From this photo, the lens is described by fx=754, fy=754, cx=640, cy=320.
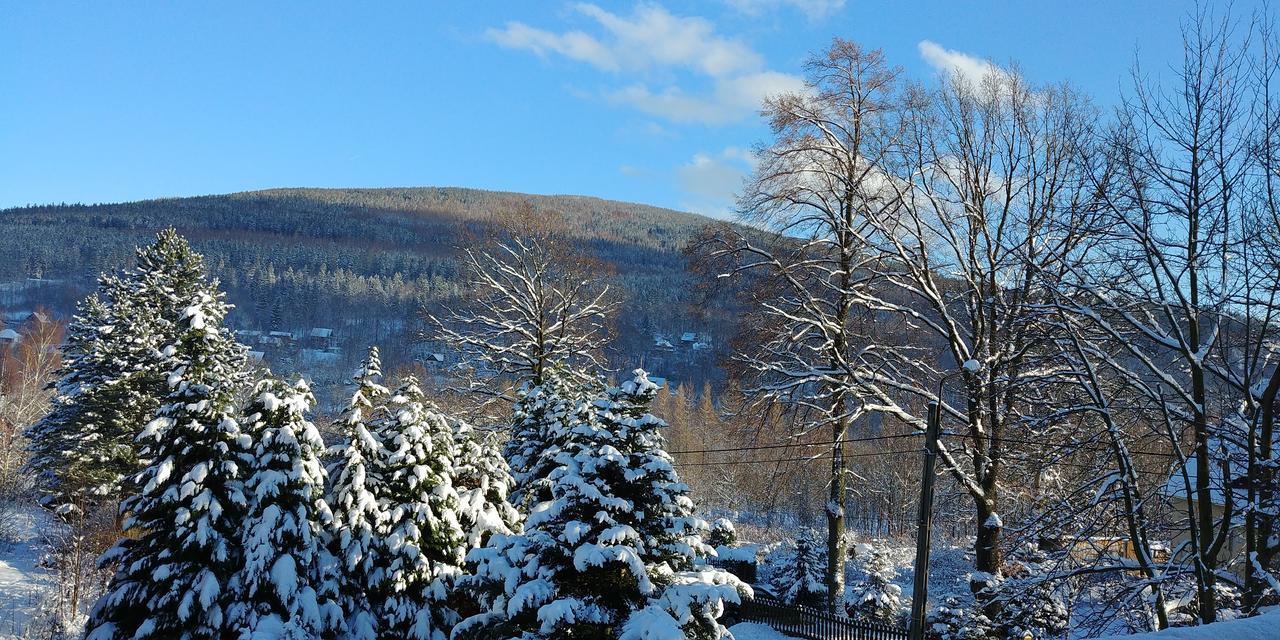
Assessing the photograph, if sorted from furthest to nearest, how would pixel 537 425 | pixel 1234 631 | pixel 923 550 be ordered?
pixel 537 425, pixel 923 550, pixel 1234 631

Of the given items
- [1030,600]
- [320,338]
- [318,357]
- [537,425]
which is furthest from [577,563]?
[320,338]

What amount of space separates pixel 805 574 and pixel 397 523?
50.1 feet

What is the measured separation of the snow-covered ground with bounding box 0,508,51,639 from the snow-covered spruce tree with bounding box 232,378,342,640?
12414 millimetres

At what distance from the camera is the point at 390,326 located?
14575 cm

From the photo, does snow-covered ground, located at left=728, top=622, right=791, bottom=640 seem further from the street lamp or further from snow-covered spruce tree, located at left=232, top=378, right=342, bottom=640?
the street lamp

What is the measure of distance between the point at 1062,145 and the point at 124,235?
18776cm

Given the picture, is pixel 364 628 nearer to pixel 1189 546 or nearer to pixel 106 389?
pixel 1189 546

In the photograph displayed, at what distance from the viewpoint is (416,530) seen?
14570 millimetres

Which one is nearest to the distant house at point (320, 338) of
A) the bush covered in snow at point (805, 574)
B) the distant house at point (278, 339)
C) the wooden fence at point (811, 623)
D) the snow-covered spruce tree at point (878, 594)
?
the distant house at point (278, 339)

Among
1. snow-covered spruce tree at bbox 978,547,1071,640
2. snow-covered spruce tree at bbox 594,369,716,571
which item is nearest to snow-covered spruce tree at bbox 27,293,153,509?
snow-covered spruce tree at bbox 594,369,716,571

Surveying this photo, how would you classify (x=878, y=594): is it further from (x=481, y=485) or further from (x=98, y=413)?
(x=98, y=413)

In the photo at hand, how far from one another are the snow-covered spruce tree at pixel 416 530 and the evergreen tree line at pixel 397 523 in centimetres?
3

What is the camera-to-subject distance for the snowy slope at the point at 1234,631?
11.8ft

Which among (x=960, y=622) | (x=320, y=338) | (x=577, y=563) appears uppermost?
(x=577, y=563)
